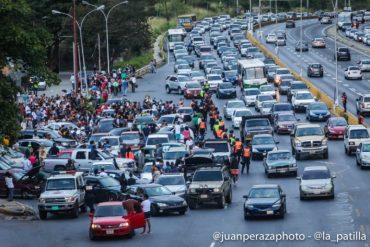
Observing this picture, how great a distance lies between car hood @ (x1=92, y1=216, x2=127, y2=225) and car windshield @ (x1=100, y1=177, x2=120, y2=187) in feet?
26.5

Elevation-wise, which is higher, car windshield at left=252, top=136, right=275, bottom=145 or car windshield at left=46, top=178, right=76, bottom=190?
car windshield at left=46, top=178, right=76, bottom=190

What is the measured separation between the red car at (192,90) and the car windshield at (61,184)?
47845mm

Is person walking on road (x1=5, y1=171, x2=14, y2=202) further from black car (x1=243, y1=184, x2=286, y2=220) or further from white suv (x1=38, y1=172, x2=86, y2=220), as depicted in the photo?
black car (x1=243, y1=184, x2=286, y2=220)

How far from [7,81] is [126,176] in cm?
973

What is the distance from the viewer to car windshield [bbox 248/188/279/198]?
41438 millimetres

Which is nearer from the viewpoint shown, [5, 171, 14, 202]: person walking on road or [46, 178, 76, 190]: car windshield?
[46, 178, 76, 190]: car windshield

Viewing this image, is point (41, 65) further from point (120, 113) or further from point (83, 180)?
point (120, 113)

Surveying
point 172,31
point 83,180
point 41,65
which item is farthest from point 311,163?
point 172,31

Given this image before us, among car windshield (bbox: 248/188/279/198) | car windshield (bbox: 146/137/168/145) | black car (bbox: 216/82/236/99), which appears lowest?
black car (bbox: 216/82/236/99)

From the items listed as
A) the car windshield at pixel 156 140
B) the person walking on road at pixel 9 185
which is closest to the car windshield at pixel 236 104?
the car windshield at pixel 156 140

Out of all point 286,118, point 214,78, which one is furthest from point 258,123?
point 214,78

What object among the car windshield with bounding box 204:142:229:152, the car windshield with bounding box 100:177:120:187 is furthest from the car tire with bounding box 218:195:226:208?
the car windshield with bounding box 204:142:229:152

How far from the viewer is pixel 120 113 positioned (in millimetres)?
73000

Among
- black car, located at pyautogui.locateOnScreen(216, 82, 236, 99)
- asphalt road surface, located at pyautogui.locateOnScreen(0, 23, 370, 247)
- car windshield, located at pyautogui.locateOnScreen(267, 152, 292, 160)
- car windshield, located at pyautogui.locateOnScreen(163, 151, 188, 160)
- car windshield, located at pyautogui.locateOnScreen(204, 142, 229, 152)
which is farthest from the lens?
black car, located at pyautogui.locateOnScreen(216, 82, 236, 99)
